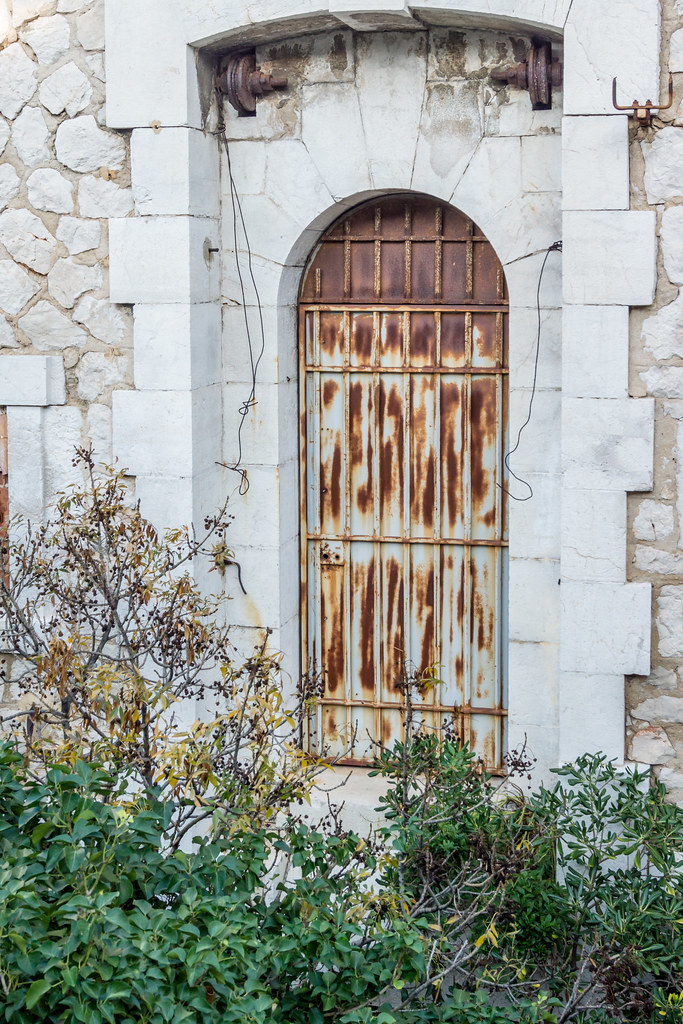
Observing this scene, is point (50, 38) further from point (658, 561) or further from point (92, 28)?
point (658, 561)

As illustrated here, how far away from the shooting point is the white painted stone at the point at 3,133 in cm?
504

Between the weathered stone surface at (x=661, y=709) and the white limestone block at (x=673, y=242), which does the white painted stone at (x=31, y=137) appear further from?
the weathered stone surface at (x=661, y=709)

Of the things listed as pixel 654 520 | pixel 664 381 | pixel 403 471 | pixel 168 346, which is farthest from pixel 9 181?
pixel 654 520

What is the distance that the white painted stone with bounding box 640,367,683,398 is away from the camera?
434 cm

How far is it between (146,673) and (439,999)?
6.15 ft

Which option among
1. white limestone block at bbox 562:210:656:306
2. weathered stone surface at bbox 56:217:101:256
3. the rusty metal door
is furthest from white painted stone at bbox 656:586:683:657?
weathered stone surface at bbox 56:217:101:256

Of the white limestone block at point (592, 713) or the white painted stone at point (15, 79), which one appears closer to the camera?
the white limestone block at point (592, 713)

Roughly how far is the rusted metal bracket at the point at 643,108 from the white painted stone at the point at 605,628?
1.66 m

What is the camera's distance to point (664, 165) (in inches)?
168

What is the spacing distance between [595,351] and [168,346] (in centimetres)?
172

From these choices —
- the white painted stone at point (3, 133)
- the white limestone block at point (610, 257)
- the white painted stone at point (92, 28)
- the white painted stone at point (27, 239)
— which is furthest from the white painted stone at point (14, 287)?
the white limestone block at point (610, 257)

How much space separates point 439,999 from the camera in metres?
3.76

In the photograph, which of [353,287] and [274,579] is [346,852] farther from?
[353,287]

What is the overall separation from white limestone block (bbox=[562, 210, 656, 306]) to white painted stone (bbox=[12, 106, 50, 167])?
2191mm
